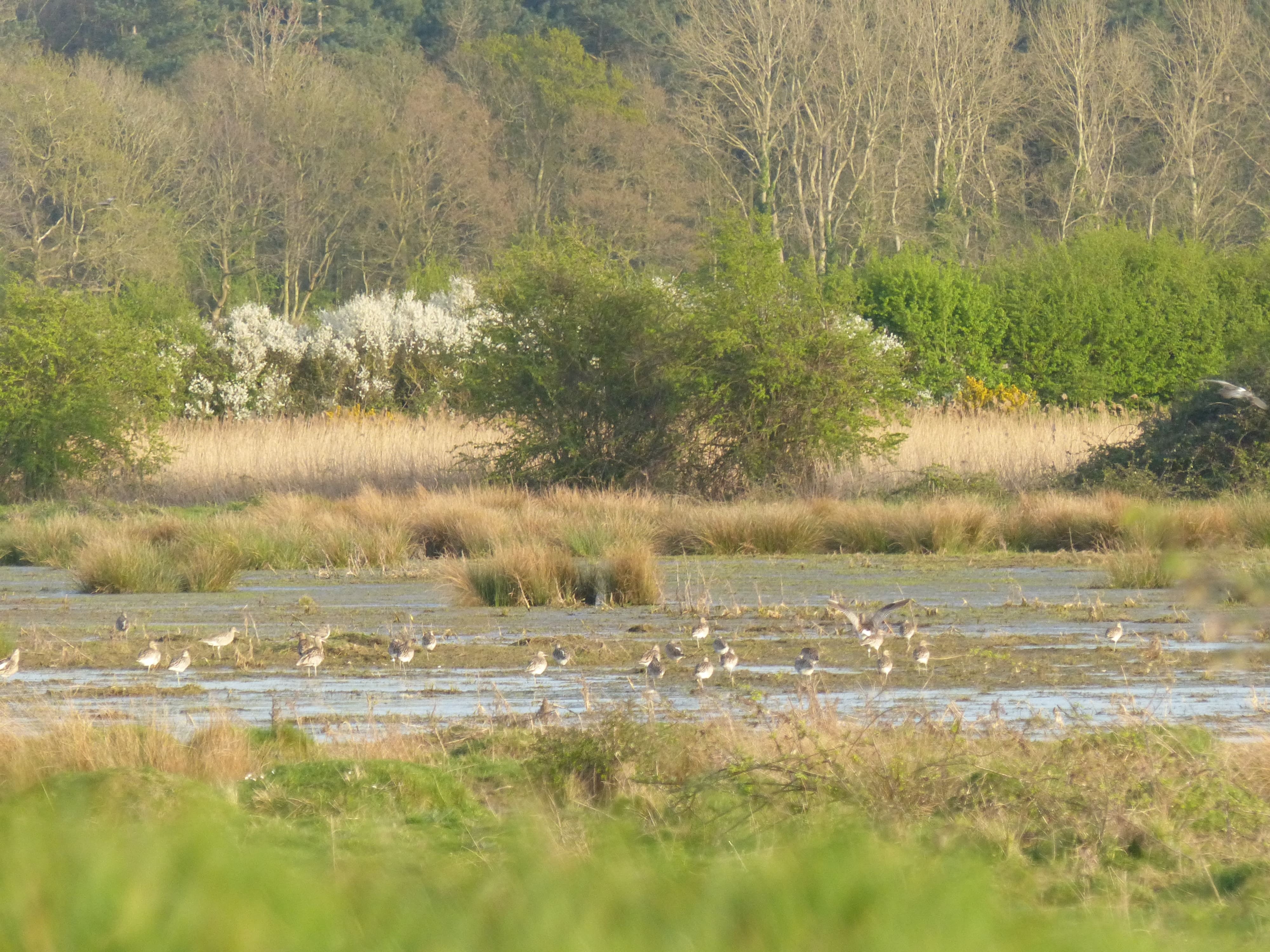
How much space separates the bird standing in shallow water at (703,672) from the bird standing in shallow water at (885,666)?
1.02 metres

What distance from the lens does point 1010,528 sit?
22344mm

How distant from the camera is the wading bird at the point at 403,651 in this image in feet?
43.3

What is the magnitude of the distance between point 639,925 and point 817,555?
61.2 feet

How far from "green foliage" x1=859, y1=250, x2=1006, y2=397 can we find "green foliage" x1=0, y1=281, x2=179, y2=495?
1417 centimetres

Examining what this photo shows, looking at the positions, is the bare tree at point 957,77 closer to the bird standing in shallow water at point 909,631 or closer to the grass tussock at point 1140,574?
the grass tussock at point 1140,574

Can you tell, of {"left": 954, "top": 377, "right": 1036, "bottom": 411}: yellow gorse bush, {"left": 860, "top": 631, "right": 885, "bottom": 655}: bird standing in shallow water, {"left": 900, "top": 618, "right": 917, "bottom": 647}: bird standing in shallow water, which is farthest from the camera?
{"left": 954, "top": 377, "right": 1036, "bottom": 411}: yellow gorse bush

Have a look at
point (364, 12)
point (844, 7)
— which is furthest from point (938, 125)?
point (364, 12)

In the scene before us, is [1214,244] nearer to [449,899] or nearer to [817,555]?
[817,555]

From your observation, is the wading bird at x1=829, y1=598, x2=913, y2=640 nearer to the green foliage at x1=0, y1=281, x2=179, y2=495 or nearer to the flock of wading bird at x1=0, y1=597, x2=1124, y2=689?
the flock of wading bird at x1=0, y1=597, x2=1124, y2=689

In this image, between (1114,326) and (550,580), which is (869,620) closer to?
(550,580)

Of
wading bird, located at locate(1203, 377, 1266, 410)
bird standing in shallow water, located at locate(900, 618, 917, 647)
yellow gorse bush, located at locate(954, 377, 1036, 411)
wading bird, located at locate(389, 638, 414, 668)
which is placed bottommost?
yellow gorse bush, located at locate(954, 377, 1036, 411)

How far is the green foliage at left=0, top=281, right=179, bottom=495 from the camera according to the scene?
29.3m

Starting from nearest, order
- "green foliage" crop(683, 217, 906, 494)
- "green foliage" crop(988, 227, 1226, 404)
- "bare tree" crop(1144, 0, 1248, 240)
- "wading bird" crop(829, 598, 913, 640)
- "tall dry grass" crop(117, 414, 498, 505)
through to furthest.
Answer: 1. "wading bird" crop(829, 598, 913, 640)
2. "green foliage" crop(683, 217, 906, 494)
3. "tall dry grass" crop(117, 414, 498, 505)
4. "green foliage" crop(988, 227, 1226, 404)
5. "bare tree" crop(1144, 0, 1248, 240)

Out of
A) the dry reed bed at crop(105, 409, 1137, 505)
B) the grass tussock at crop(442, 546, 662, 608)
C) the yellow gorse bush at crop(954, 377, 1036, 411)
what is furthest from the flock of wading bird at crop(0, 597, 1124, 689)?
the yellow gorse bush at crop(954, 377, 1036, 411)
